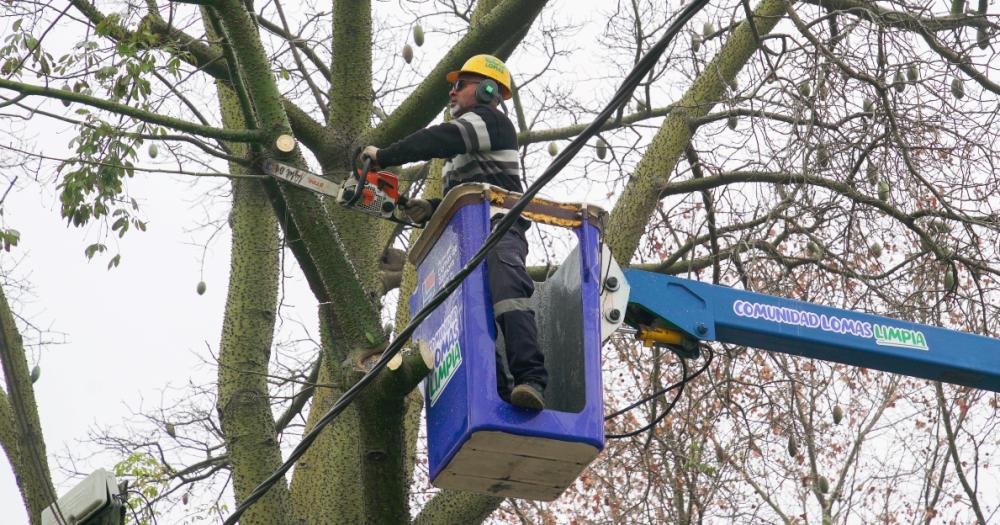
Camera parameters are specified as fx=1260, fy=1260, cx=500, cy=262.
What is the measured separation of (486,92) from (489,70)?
7.5 inches

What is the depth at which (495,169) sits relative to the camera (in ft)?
17.6

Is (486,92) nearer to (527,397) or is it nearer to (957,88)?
(527,397)

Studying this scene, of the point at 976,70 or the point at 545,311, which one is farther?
the point at 976,70

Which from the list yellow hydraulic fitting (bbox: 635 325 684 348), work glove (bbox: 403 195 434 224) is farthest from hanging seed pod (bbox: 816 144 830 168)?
work glove (bbox: 403 195 434 224)

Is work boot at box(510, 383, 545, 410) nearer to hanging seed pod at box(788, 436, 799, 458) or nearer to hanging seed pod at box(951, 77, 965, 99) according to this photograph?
hanging seed pod at box(788, 436, 799, 458)

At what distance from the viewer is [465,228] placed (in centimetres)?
480

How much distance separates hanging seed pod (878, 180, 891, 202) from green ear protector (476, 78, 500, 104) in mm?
2321

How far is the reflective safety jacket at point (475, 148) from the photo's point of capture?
16.9 feet

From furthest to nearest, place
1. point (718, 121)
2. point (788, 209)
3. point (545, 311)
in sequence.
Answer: point (718, 121) → point (788, 209) → point (545, 311)

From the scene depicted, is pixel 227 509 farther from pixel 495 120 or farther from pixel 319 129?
pixel 495 120

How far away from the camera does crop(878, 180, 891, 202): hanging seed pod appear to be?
664cm

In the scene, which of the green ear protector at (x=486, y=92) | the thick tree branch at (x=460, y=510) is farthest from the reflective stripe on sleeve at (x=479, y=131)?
the thick tree branch at (x=460, y=510)

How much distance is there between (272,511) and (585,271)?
2.28m

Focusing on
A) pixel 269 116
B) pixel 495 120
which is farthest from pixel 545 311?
pixel 269 116
